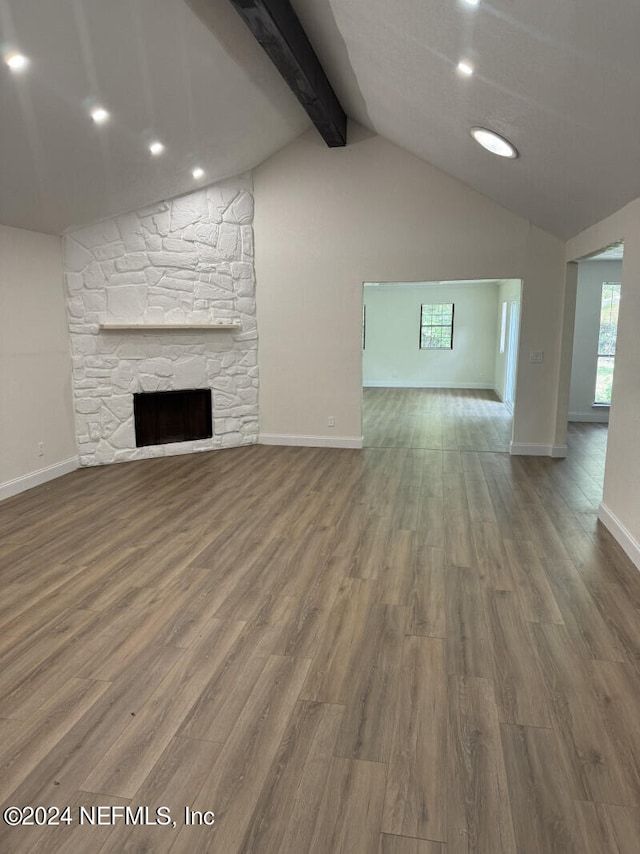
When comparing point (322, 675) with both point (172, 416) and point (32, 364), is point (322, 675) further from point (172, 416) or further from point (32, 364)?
point (172, 416)

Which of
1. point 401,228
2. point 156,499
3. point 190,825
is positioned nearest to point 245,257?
point 401,228

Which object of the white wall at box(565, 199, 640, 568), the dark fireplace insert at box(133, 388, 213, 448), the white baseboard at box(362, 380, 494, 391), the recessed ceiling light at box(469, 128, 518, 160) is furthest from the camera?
the white baseboard at box(362, 380, 494, 391)

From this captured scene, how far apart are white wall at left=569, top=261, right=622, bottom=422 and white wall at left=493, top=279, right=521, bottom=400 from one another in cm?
105

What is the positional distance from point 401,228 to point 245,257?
5.82 feet

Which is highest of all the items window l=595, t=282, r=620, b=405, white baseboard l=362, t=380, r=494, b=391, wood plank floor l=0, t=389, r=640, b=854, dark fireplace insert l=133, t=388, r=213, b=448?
window l=595, t=282, r=620, b=405

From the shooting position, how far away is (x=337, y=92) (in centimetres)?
539

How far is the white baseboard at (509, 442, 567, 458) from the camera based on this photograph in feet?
20.7

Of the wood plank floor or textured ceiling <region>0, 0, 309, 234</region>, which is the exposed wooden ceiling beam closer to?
textured ceiling <region>0, 0, 309, 234</region>

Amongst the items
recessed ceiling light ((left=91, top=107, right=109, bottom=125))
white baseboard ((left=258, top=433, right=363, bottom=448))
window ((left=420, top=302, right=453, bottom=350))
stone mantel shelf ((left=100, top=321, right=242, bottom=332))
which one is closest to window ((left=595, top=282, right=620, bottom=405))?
white baseboard ((left=258, top=433, right=363, bottom=448))

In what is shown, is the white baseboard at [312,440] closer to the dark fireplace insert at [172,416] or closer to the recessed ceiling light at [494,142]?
the dark fireplace insert at [172,416]

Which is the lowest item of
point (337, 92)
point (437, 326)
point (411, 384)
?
point (411, 384)

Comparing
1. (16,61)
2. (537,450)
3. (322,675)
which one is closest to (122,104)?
(16,61)

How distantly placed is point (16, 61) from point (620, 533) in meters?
4.50

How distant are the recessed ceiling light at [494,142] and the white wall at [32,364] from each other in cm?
382
